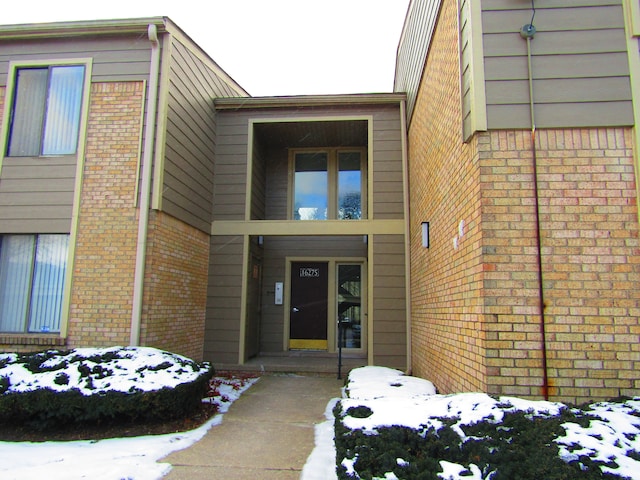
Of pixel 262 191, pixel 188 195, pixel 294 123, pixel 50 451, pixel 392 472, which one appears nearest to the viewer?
pixel 392 472

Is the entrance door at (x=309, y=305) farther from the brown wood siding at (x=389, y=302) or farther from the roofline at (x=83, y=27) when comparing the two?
the roofline at (x=83, y=27)

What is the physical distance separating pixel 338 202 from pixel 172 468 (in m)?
7.13

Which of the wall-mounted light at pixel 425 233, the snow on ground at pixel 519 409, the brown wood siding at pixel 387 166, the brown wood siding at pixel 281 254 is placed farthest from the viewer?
the brown wood siding at pixel 281 254

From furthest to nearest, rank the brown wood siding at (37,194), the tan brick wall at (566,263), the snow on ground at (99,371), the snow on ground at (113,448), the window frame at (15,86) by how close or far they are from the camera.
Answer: the window frame at (15,86) < the brown wood siding at (37,194) < the snow on ground at (99,371) < the snow on ground at (113,448) < the tan brick wall at (566,263)

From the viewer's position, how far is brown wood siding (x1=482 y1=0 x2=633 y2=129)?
3.59m

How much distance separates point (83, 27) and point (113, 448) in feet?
20.5

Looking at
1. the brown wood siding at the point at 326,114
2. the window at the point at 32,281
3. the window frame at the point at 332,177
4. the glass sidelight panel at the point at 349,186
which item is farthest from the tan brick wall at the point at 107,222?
the glass sidelight panel at the point at 349,186

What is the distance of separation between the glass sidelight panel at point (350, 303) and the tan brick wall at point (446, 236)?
267 cm

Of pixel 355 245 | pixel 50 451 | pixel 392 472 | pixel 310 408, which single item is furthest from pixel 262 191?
pixel 392 472

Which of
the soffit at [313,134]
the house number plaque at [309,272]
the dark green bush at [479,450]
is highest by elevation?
the soffit at [313,134]

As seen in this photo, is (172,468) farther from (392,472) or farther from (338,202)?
(338,202)

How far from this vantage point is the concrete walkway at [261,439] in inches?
137

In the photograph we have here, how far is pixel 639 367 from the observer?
3.23 m

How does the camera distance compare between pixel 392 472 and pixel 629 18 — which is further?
pixel 629 18
